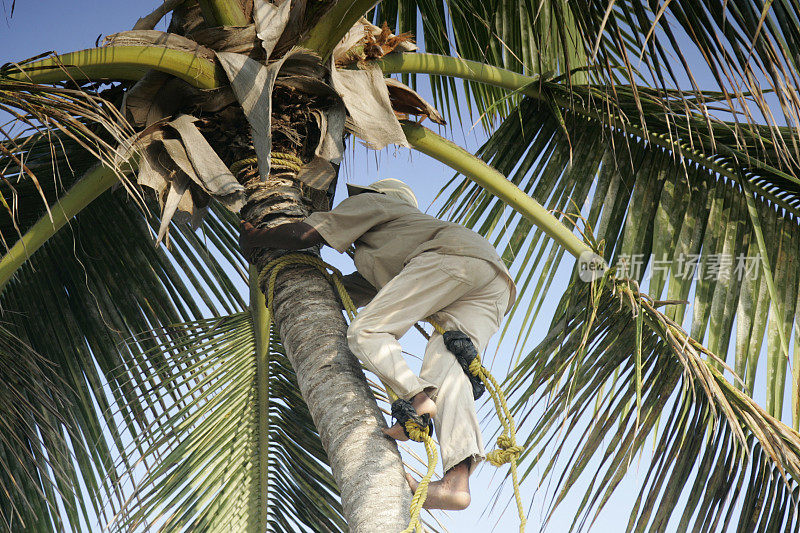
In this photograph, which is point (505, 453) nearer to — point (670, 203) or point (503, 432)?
point (503, 432)

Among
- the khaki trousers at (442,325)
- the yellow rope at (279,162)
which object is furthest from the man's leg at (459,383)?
the yellow rope at (279,162)

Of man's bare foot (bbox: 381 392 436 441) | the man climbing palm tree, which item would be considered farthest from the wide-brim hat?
man's bare foot (bbox: 381 392 436 441)

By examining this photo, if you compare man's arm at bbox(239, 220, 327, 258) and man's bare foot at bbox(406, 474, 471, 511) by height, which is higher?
man's arm at bbox(239, 220, 327, 258)

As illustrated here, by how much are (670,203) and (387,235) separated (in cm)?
133

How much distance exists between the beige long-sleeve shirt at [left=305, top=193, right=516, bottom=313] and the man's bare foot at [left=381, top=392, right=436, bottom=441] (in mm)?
618

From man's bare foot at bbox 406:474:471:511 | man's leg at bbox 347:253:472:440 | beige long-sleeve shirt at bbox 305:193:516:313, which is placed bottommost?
man's bare foot at bbox 406:474:471:511

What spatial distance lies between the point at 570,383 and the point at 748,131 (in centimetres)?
142

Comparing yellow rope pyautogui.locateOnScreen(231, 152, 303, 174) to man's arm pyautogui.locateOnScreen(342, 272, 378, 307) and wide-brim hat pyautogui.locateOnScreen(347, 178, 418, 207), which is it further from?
man's arm pyautogui.locateOnScreen(342, 272, 378, 307)

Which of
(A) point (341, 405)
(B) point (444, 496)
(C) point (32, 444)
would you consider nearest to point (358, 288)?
(A) point (341, 405)

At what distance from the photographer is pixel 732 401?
2.88 metres

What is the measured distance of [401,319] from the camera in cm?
293

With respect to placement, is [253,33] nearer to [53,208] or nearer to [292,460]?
[53,208]

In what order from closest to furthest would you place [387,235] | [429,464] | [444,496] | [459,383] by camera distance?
[429,464], [444,496], [459,383], [387,235]

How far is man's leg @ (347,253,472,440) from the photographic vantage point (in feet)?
8.88
